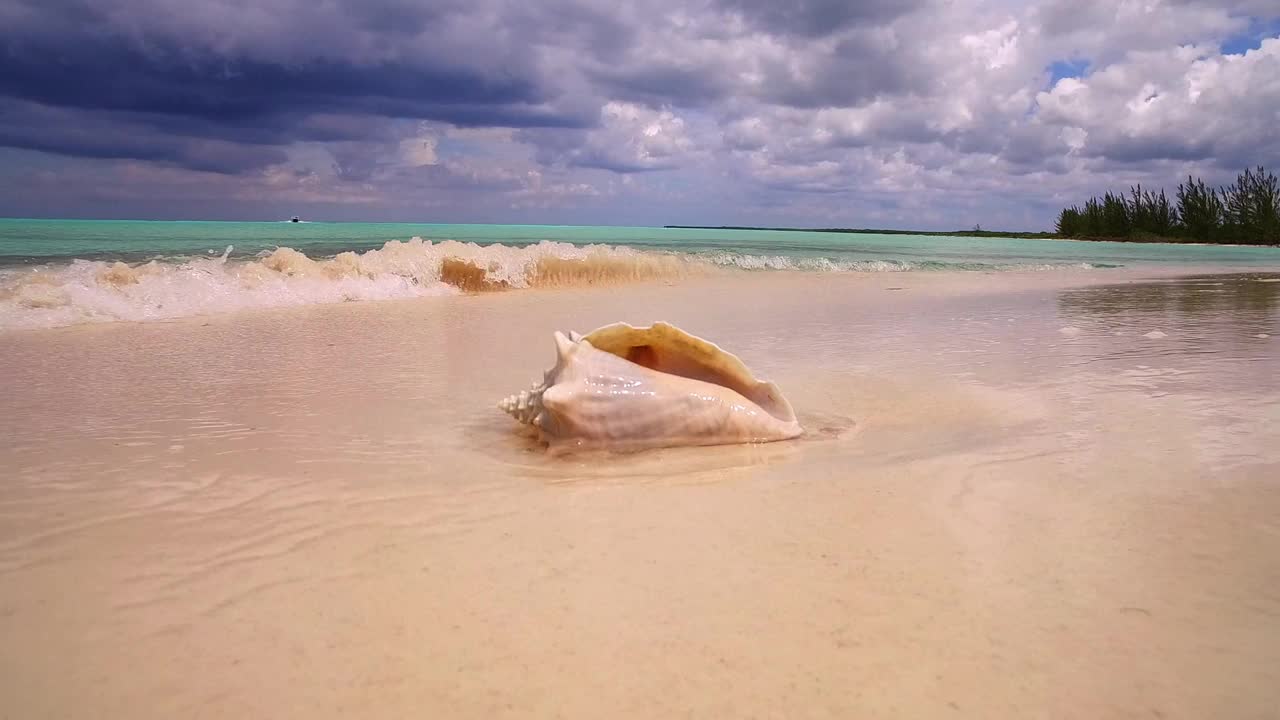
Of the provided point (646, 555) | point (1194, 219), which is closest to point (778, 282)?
point (646, 555)

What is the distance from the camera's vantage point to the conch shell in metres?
3.00

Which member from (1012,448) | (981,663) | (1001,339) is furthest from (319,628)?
(1001,339)

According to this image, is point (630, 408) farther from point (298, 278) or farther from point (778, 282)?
point (778, 282)

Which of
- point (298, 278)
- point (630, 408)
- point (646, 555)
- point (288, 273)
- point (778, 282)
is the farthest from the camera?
point (778, 282)

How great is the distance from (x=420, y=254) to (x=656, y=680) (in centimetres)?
1157

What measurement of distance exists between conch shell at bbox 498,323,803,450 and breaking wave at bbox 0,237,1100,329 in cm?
584

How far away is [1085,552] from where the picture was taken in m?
1.82

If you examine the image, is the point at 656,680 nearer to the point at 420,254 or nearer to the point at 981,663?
the point at 981,663

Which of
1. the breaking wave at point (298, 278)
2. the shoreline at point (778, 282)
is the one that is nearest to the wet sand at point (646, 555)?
the breaking wave at point (298, 278)

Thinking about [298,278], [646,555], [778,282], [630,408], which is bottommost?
[646,555]

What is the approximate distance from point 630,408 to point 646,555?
3.91ft

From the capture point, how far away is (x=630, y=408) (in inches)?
120

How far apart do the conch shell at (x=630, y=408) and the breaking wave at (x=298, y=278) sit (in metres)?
5.84

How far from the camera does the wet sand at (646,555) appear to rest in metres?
1.34
